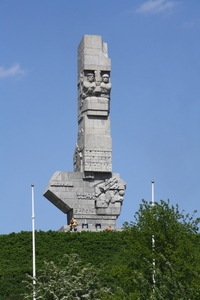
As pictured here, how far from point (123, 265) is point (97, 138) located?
53.3 feet

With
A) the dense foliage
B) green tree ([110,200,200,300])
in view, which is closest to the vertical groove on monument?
the dense foliage

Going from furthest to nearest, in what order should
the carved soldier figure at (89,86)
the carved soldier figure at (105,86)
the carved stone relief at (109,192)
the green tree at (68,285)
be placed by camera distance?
the carved soldier figure at (105,86) → the carved soldier figure at (89,86) → the carved stone relief at (109,192) → the green tree at (68,285)

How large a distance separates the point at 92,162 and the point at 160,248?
53.5 ft

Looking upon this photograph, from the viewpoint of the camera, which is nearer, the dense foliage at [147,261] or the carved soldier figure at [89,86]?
the dense foliage at [147,261]

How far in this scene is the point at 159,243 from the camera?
3372 cm

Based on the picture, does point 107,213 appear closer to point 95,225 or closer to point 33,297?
point 95,225

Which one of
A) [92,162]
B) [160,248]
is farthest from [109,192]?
[160,248]

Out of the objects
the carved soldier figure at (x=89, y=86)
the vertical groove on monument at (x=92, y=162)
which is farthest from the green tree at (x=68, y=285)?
the carved soldier figure at (x=89, y=86)

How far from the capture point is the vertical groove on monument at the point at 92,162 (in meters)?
49.2

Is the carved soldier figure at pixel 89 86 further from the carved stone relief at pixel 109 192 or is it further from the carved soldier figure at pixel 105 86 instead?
the carved stone relief at pixel 109 192

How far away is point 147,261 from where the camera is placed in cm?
3169

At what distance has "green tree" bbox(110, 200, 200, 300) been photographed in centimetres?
3244

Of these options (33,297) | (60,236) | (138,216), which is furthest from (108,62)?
(33,297)

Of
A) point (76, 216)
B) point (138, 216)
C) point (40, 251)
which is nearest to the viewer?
point (138, 216)
